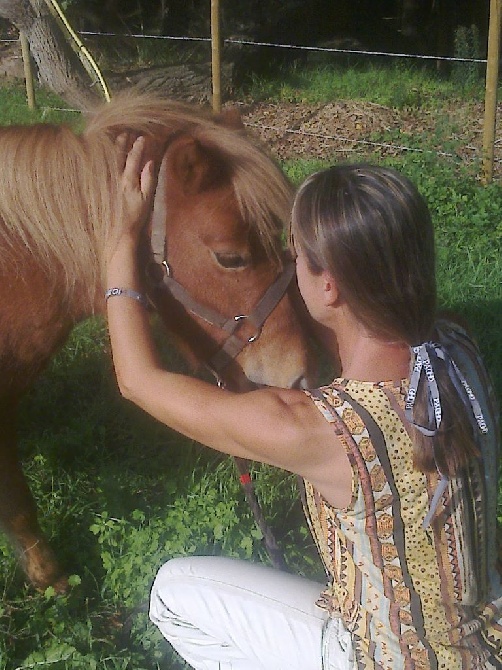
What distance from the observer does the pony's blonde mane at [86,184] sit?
79.2 inches

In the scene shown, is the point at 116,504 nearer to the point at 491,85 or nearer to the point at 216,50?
the point at 491,85

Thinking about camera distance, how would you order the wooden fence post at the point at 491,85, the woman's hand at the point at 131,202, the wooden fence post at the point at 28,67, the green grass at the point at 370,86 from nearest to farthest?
1. the woman's hand at the point at 131,202
2. the wooden fence post at the point at 491,85
3. the wooden fence post at the point at 28,67
4. the green grass at the point at 370,86

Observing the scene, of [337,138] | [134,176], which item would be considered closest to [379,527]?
[134,176]

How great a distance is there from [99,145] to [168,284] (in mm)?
442

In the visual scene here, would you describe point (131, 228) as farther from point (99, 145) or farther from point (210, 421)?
point (210, 421)

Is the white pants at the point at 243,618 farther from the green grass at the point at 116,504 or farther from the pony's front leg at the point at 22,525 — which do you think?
the pony's front leg at the point at 22,525

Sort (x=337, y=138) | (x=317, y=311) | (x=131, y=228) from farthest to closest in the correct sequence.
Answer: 1. (x=337, y=138)
2. (x=131, y=228)
3. (x=317, y=311)

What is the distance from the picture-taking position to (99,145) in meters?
2.05

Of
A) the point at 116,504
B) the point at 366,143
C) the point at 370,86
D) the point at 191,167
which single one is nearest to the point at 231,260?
the point at 191,167

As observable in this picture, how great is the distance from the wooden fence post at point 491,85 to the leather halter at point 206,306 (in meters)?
4.78

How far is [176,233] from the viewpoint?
1985mm

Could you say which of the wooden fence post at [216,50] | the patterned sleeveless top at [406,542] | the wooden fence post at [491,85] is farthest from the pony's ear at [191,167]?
the wooden fence post at [216,50]

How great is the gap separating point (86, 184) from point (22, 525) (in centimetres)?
134

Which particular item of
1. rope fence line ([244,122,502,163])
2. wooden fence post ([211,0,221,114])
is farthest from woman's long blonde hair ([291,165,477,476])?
wooden fence post ([211,0,221,114])
